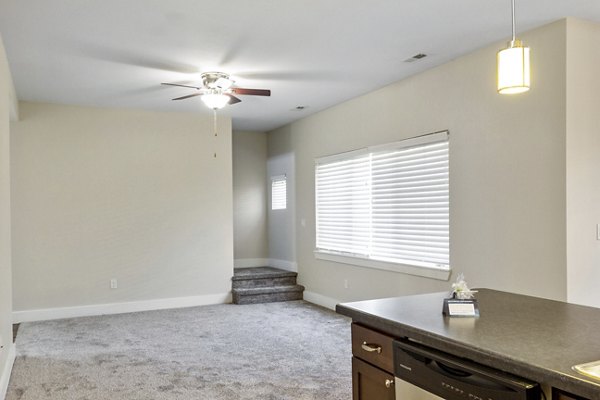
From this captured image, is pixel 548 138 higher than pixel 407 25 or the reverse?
the reverse

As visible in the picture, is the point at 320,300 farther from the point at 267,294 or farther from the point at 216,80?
the point at 216,80

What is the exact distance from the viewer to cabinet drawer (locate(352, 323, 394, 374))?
2006 mm

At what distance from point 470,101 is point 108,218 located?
4785mm

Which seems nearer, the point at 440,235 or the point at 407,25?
the point at 407,25

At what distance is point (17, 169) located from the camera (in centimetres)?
612

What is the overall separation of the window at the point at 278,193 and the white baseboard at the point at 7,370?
454 centimetres

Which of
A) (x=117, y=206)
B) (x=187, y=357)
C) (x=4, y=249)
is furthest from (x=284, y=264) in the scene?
(x=4, y=249)

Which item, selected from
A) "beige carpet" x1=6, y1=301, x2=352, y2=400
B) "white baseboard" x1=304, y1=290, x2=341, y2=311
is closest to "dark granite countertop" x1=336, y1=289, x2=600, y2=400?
"beige carpet" x1=6, y1=301, x2=352, y2=400

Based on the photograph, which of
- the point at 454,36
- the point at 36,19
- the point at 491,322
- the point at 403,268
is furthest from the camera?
the point at 403,268

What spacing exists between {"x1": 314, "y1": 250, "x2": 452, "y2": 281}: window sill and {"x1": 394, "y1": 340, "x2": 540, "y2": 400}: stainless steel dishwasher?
2.86m

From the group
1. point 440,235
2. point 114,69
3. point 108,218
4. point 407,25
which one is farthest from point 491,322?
point 108,218

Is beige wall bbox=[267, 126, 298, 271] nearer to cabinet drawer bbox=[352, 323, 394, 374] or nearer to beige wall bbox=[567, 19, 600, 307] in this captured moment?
beige wall bbox=[567, 19, 600, 307]

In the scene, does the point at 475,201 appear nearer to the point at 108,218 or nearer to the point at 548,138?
the point at 548,138

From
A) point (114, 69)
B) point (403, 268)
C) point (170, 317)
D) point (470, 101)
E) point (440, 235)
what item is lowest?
point (170, 317)
